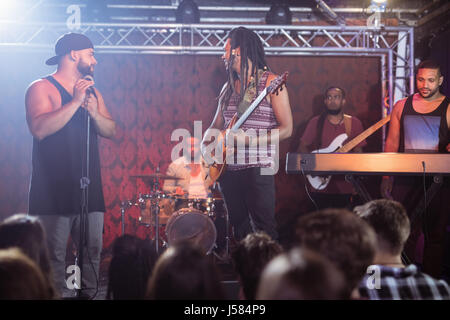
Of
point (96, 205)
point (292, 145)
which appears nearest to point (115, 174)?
point (292, 145)

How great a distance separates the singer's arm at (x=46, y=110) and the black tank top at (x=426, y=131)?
2.73 metres

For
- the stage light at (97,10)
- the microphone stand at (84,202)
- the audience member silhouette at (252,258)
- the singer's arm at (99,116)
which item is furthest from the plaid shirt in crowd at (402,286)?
the stage light at (97,10)

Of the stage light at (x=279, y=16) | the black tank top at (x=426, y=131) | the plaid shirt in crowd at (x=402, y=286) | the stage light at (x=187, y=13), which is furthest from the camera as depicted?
the stage light at (x=279, y=16)

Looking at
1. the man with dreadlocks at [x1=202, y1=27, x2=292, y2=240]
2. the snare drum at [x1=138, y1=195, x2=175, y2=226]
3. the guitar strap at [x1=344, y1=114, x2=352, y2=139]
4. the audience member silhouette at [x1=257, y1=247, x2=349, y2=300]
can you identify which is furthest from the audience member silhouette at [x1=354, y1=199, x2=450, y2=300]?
the guitar strap at [x1=344, y1=114, x2=352, y2=139]

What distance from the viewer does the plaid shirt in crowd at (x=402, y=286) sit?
1.79 m

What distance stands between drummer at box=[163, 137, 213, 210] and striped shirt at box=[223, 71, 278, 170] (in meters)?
2.61

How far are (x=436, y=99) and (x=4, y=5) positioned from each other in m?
6.92

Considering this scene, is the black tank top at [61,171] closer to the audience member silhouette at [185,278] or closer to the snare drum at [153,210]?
the audience member silhouette at [185,278]

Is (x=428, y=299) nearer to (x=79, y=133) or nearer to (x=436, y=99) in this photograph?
(x=79, y=133)

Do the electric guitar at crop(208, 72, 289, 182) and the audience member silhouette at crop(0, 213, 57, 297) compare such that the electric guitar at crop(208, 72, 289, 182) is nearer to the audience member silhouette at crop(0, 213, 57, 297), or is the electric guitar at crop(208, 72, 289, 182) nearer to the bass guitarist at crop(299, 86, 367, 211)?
the audience member silhouette at crop(0, 213, 57, 297)

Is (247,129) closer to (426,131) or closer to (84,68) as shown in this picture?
(84,68)

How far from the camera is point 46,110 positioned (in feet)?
10.0

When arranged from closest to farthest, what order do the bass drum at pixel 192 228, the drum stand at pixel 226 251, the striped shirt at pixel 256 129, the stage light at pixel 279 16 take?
the striped shirt at pixel 256 129 < the bass drum at pixel 192 228 < the drum stand at pixel 226 251 < the stage light at pixel 279 16

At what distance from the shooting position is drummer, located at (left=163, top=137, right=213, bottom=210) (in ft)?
19.6
